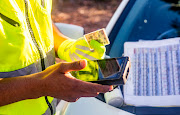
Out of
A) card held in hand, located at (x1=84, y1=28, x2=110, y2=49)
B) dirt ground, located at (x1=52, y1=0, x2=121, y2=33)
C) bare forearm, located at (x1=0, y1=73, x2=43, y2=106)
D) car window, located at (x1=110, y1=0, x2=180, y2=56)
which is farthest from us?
dirt ground, located at (x1=52, y1=0, x2=121, y2=33)

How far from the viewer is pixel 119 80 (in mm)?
836

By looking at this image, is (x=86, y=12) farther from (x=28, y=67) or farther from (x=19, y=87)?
(x=19, y=87)

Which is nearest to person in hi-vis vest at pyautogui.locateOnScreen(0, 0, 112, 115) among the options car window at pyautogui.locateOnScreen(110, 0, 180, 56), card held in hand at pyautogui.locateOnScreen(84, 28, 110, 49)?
card held in hand at pyautogui.locateOnScreen(84, 28, 110, 49)

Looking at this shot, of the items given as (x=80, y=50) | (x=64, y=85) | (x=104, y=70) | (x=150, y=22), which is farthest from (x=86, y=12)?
(x=64, y=85)

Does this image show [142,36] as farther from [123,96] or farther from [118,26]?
Result: [123,96]

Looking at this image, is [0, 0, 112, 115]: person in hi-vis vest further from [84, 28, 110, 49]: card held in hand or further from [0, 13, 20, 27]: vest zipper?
[84, 28, 110, 49]: card held in hand

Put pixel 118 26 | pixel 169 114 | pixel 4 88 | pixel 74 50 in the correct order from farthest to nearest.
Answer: pixel 118 26, pixel 74 50, pixel 169 114, pixel 4 88

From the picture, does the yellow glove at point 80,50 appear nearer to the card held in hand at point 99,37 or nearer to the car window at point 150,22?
the card held in hand at point 99,37

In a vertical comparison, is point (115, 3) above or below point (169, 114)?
below

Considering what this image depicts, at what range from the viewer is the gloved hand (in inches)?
46.4

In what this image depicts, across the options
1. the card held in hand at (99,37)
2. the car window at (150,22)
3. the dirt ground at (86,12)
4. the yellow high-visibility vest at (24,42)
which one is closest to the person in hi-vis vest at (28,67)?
the yellow high-visibility vest at (24,42)

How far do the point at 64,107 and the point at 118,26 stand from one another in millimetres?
543


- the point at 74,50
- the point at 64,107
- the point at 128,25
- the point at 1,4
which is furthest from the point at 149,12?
the point at 1,4

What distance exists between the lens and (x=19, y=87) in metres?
0.81
